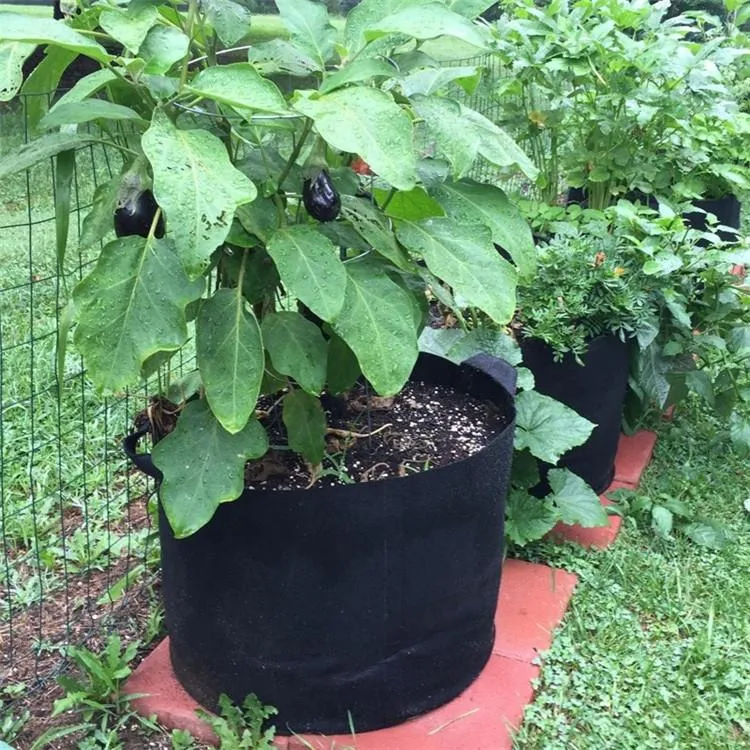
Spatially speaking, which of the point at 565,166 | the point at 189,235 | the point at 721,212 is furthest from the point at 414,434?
the point at 721,212

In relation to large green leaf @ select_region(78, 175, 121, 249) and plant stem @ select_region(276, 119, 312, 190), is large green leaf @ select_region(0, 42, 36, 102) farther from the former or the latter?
plant stem @ select_region(276, 119, 312, 190)

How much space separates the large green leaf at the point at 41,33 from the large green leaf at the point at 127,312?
31 cm

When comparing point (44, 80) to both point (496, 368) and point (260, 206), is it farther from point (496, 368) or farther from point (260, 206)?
point (496, 368)

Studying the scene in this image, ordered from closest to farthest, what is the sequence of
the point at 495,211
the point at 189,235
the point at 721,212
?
the point at 189,235 → the point at 495,211 → the point at 721,212

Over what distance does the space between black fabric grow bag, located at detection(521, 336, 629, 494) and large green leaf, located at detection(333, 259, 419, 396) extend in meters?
1.07

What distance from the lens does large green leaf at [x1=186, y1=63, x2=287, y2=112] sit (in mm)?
1235

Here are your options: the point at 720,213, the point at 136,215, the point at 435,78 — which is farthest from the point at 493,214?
the point at 720,213

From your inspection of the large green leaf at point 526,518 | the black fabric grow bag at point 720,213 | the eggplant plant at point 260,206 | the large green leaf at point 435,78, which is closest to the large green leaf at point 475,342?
the large green leaf at point 526,518

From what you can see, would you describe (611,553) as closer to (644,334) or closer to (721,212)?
(644,334)

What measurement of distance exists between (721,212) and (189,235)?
4028mm

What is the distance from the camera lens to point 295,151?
58.6 inches

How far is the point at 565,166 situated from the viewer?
3363 millimetres

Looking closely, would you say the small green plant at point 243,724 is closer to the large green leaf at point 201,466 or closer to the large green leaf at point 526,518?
the large green leaf at point 201,466

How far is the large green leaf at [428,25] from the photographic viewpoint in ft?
4.15
